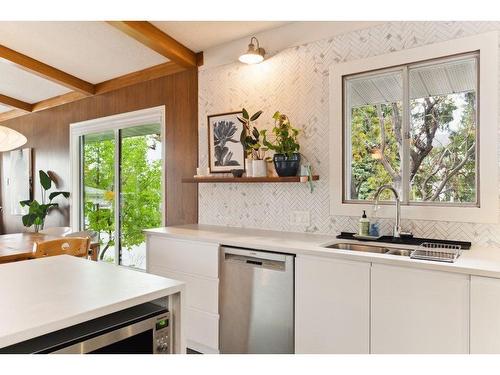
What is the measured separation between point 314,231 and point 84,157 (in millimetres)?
3748

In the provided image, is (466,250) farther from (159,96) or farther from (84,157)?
(84,157)

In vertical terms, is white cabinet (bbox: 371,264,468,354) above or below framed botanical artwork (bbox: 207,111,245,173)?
below

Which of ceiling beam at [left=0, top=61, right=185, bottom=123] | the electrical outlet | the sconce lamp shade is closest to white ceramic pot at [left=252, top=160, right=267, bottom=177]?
the electrical outlet

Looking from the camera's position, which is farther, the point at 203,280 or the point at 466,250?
the point at 203,280

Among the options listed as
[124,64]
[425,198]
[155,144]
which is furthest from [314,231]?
[124,64]

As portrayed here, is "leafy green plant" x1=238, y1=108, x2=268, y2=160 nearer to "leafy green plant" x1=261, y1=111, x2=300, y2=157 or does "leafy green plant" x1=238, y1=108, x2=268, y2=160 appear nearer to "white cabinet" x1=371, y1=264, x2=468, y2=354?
"leafy green plant" x1=261, y1=111, x2=300, y2=157

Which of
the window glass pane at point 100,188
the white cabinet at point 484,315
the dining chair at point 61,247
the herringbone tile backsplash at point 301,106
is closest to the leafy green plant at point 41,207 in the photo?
the window glass pane at point 100,188

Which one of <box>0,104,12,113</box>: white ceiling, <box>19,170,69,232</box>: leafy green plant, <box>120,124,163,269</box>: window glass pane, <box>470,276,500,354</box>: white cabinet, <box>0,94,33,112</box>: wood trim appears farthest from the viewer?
<box>0,104,12,113</box>: white ceiling

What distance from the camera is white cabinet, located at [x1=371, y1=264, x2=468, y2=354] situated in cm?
162

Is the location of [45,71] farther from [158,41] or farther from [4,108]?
[4,108]

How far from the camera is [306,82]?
2764 mm

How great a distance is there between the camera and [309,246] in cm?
217

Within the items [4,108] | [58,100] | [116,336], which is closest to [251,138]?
[116,336]

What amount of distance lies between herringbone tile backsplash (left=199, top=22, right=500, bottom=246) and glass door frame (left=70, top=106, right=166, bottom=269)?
0.64 metres
